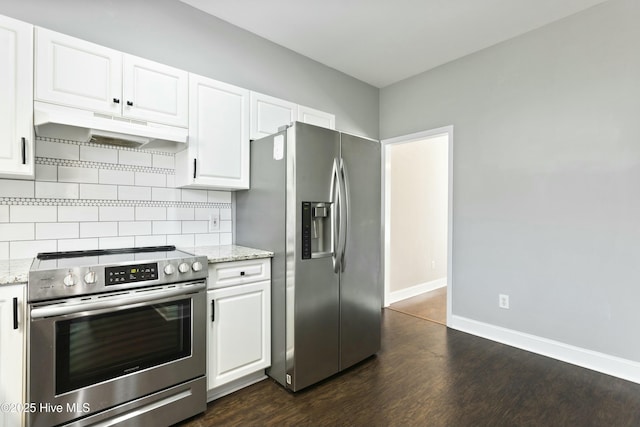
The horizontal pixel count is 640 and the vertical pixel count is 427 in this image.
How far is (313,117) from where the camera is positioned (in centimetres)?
301

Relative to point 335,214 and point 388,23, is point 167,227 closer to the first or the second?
point 335,214

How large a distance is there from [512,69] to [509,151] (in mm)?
760

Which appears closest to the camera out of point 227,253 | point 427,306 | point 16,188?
point 16,188

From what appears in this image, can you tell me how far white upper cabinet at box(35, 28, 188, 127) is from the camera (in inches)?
66.2

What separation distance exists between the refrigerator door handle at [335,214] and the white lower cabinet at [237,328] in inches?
19.4

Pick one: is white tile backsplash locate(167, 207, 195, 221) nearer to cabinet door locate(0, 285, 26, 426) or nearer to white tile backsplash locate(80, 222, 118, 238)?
white tile backsplash locate(80, 222, 118, 238)

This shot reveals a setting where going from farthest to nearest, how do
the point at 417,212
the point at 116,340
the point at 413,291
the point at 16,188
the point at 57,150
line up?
the point at 417,212
the point at 413,291
the point at 57,150
the point at 16,188
the point at 116,340

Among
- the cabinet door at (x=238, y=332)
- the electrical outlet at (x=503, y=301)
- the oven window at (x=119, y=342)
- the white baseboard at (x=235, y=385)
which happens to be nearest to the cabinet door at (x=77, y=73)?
the oven window at (x=119, y=342)

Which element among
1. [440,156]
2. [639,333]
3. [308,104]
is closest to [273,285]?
[308,104]

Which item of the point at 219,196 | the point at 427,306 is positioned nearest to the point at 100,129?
the point at 219,196

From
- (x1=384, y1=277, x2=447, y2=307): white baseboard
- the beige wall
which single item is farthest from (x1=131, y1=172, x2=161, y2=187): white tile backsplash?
(x1=384, y1=277, x2=447, y2=307): white baseboard

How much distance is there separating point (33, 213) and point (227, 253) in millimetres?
1160

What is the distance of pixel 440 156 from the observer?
5180 mm

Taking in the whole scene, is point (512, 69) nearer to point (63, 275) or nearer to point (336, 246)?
point (336, 246)
